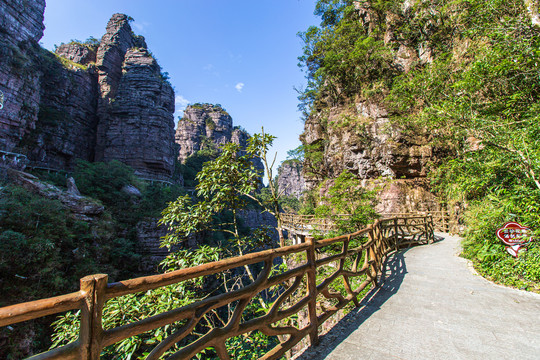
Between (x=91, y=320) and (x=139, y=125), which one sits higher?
(x=139, y=125)

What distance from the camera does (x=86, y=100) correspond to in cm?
2430

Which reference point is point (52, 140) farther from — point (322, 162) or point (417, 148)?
point (417, 148)

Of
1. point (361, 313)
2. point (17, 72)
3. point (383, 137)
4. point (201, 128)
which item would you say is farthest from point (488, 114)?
point (201, 128)

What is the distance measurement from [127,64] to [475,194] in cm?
3474

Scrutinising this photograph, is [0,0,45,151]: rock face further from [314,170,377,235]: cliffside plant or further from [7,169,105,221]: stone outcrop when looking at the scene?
[314,170,377,235]: cliffside plant

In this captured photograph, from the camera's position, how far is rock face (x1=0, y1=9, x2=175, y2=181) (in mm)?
16016

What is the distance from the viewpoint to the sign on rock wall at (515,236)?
3.74 meters

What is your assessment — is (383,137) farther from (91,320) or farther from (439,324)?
(91,320)

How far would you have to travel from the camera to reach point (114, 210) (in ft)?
55.7

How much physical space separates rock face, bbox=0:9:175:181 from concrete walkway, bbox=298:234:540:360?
2359 cm

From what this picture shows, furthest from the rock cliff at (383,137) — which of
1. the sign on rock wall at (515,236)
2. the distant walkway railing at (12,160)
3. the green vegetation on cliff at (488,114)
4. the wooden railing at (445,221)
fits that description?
the distant walkway railing at (12,160)

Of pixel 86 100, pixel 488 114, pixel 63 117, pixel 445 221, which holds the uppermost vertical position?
pixel 86 100

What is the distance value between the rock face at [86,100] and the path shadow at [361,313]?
2332cm

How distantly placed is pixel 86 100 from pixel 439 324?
110 feet
